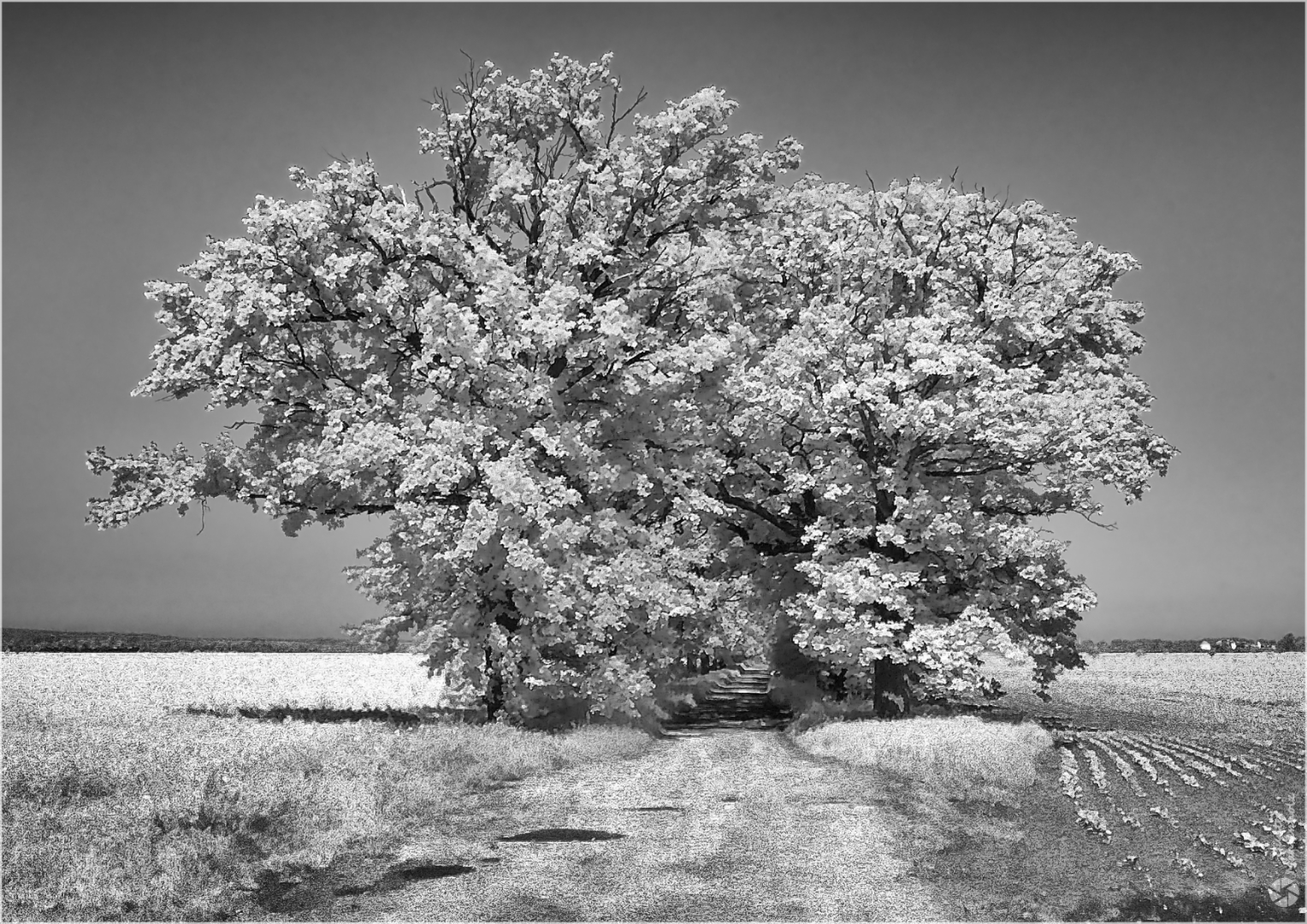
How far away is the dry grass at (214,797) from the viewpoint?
11234mm

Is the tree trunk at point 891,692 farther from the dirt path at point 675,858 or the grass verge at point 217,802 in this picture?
the dirt path at point 675,858

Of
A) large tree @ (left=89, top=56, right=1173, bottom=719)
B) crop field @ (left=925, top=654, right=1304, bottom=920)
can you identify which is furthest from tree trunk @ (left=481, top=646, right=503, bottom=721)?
crop field @ (left=925, top=654, right=1304, bottom=920)

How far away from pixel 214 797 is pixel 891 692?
20159 mm

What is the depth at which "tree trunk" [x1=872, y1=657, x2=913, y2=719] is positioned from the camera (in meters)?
30.1

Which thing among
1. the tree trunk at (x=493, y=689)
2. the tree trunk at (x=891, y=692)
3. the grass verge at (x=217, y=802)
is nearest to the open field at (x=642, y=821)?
the grass verge at (x=217, y=802)

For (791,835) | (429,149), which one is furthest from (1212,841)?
(429,149)

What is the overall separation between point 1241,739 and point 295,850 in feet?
70.9

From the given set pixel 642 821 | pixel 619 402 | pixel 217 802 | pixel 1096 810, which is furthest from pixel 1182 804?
pixel 619 402

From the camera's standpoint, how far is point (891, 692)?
30375 millimetres

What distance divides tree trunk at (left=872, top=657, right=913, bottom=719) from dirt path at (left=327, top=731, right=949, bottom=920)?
10.1m

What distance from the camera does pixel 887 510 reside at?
30.1m

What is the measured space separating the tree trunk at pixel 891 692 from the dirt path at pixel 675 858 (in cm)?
1005

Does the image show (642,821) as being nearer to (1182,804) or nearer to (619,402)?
(1182,804)

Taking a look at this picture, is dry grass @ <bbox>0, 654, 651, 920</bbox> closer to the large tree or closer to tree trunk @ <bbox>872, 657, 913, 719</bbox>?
the large tree
